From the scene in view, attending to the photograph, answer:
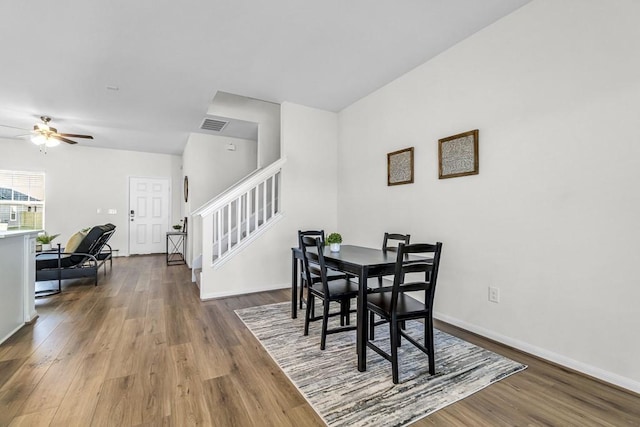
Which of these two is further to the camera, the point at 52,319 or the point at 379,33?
the point at 52,319

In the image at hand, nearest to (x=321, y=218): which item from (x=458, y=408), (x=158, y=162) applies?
(x=458, y=408)

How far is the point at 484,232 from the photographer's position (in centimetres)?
258

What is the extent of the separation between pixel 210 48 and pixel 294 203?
2196 mm

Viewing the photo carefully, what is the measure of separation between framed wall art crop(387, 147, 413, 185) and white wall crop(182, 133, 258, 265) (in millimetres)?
3678

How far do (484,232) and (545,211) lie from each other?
49cm

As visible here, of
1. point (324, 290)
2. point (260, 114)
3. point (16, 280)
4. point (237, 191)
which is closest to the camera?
point (324, 290)

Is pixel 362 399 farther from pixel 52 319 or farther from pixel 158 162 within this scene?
pixel 158 162

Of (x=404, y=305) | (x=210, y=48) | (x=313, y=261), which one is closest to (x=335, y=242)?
(x=313, y=261)

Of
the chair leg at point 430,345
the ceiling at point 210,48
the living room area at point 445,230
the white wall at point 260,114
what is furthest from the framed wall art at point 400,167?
the white wall at point 260,114

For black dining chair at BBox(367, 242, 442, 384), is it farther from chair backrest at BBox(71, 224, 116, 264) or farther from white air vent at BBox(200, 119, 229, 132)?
chair backrest at BBox(71, 224, 116, 264)

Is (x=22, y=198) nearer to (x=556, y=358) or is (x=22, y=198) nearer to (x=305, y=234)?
(x=305, y=234)

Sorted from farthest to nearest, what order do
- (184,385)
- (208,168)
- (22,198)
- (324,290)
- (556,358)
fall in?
(22,198)
(208,168)
(324,290)
(556,358)
(184,385)

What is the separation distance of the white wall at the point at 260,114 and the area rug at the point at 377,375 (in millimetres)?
3301

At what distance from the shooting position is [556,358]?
212cm
